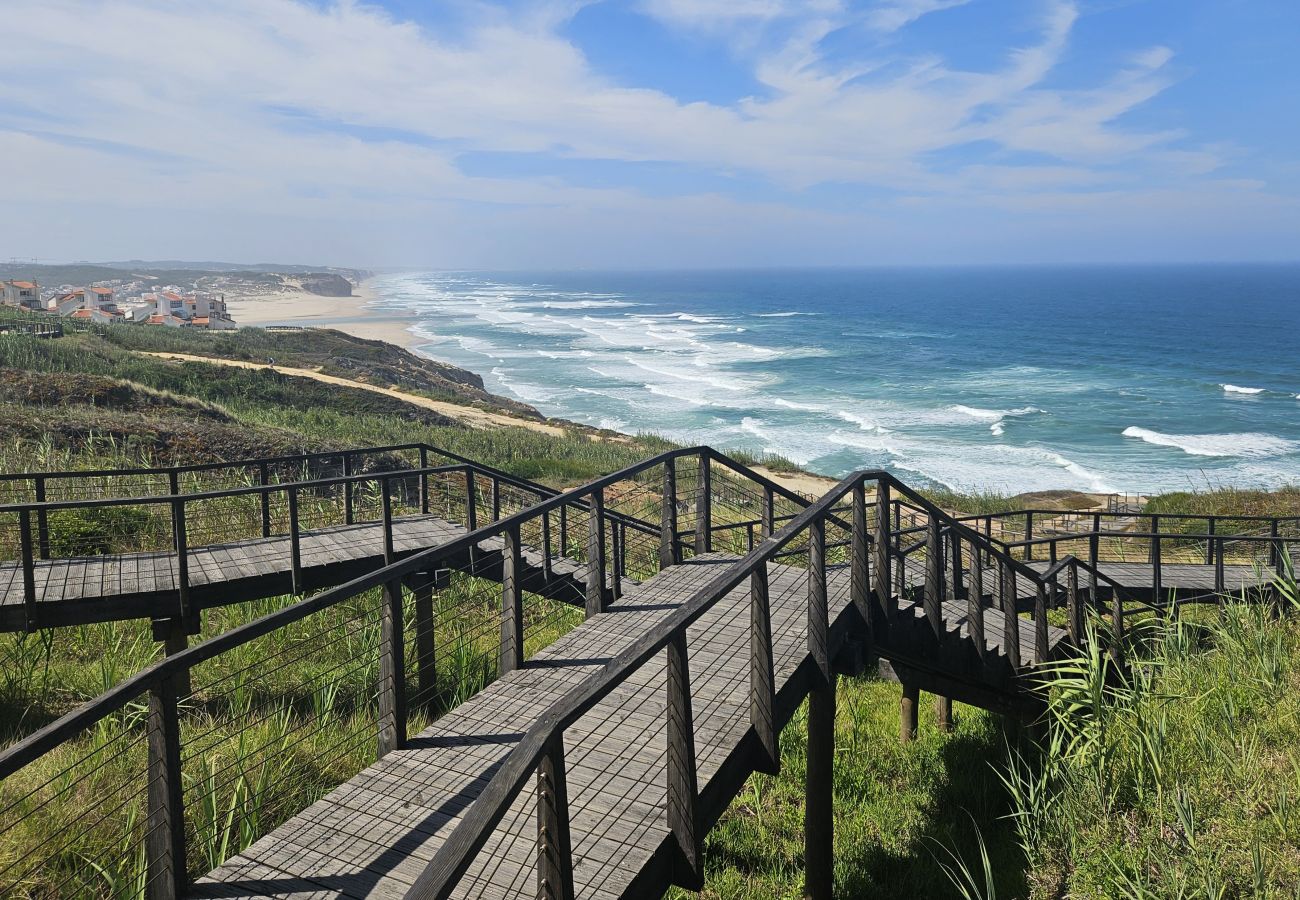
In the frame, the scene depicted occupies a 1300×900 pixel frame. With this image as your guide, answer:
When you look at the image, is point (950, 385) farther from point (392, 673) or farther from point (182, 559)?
point (392, 673)

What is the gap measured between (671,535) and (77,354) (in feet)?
94.1

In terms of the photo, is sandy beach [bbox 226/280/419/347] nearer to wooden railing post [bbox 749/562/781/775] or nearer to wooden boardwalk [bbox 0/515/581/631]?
wooden boardwalk [bbox 0/515/581/631]

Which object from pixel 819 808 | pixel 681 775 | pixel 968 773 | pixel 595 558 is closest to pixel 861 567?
pixel 819 808

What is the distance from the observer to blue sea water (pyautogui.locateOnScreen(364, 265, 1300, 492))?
39531 millimetres

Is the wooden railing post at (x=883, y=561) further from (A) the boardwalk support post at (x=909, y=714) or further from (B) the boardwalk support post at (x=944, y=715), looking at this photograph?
(B) the boardwalk support post at (x=944, y=715)

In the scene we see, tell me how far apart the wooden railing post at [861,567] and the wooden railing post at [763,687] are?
141 centimetres

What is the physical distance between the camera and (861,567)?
642cm

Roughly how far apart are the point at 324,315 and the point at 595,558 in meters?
127

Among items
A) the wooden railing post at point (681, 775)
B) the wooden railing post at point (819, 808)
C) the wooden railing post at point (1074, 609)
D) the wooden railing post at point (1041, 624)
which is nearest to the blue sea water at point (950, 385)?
the wooden railing post at point (1074, 609)

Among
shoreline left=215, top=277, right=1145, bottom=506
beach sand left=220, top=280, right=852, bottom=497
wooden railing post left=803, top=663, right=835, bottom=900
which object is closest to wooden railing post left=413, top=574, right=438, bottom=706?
wooden railing post left=803, top=663, right=835, bottom=900

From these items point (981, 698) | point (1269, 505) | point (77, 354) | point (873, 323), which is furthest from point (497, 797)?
point (873, 323)

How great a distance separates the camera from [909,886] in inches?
266

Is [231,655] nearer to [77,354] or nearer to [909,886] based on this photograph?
[909,886]

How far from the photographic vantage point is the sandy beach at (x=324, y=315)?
99.2 metres
